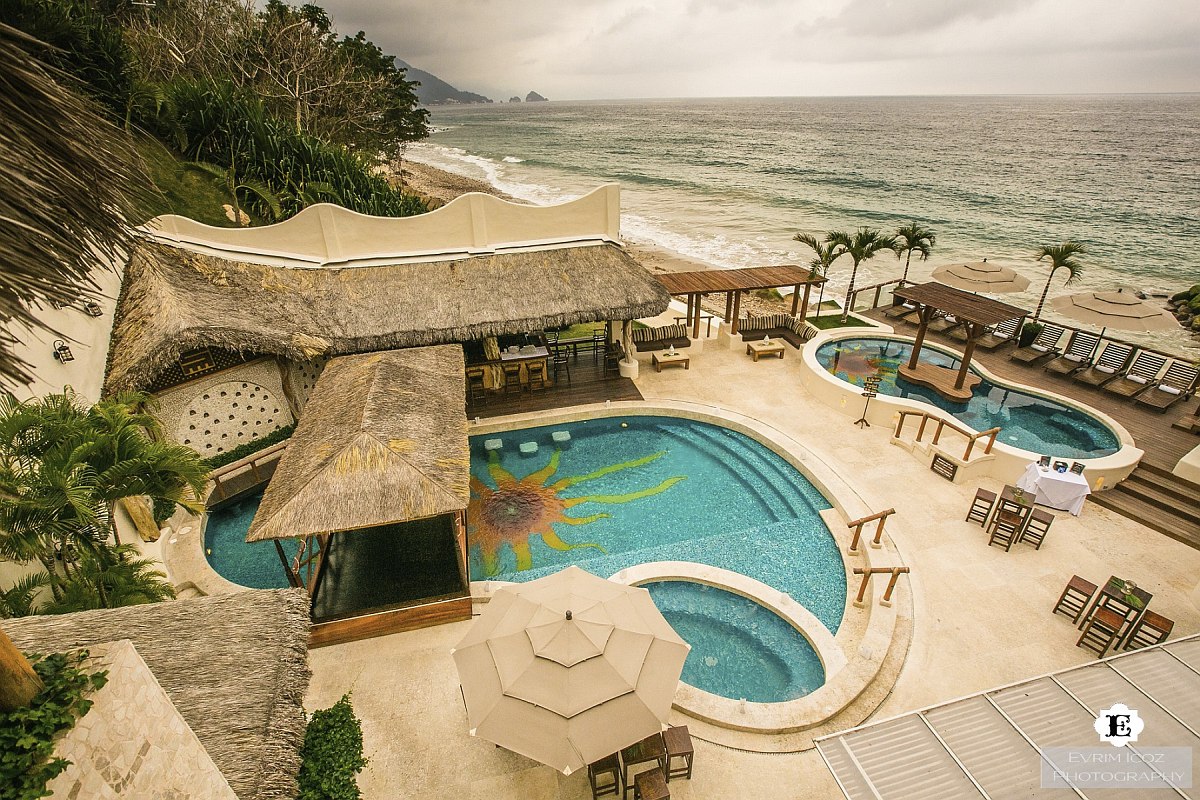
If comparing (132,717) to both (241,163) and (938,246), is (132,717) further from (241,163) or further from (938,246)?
(938,246)

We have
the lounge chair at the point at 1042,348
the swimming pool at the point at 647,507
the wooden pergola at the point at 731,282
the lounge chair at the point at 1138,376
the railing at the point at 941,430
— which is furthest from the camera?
the wooden pergola at the point at 731,282

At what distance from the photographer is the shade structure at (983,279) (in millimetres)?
13555

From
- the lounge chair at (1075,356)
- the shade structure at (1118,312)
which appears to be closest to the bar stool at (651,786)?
the shade structure at (1118,312)

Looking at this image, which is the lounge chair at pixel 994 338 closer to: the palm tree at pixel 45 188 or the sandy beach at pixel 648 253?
the sandy beach at pixel 648 253

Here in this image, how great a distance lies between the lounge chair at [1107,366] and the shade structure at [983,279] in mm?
2798

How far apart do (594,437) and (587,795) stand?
817cm

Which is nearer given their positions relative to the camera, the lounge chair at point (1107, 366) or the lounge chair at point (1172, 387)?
the lounge chair at point (1172, 387)

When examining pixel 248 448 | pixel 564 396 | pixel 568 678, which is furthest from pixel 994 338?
pixel 248 448

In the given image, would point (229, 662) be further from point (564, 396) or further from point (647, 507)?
point (564, 396)

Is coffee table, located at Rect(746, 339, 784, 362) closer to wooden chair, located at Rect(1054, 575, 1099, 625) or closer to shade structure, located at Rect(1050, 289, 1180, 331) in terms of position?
shade structure, located at Rect(1050, 289, 1180, 331)

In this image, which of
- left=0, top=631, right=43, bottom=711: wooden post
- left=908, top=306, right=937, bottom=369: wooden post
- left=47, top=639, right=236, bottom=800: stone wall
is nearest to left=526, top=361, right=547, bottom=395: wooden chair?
left=908, top=306, right=937, bottom=369: wooden post

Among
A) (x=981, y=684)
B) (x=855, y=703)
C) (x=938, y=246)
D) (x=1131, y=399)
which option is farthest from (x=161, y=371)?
(x=938, y=246)

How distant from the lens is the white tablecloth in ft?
30.1

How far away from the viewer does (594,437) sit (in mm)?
13430
